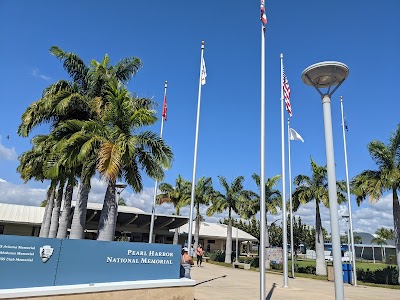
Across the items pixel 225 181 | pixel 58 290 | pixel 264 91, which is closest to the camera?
pixel 58 290

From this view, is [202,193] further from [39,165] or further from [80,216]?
[80,216]

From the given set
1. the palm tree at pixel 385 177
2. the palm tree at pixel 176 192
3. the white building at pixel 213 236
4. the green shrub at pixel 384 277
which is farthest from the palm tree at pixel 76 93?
the white building at pixel 213 236

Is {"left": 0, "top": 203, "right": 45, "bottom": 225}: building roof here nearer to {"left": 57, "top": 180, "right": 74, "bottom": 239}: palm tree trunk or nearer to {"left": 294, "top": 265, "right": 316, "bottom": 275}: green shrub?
{"left": 57, "top": 180, "right": 74, "bottom": 239}: palm tree trunk

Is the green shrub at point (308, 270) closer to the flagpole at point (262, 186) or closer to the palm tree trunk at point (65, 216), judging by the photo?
the flagpole at point (262, 186)

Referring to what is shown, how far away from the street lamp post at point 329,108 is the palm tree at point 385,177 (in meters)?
14.0

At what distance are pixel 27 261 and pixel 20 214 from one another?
2825cm

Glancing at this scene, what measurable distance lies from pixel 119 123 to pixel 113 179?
2426mm

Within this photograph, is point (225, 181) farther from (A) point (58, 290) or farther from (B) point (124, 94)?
(A) point (58, 290)

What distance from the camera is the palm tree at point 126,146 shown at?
12.0m

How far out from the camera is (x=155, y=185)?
60.0ft

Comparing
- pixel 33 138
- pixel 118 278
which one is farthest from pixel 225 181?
pixel 118 278

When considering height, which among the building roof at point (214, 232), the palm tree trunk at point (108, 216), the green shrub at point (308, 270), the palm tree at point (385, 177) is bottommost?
the green shrub at point (308, 270)

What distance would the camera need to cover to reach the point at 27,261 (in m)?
6.96

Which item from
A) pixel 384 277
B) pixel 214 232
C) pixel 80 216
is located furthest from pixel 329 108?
pixel 214 232
